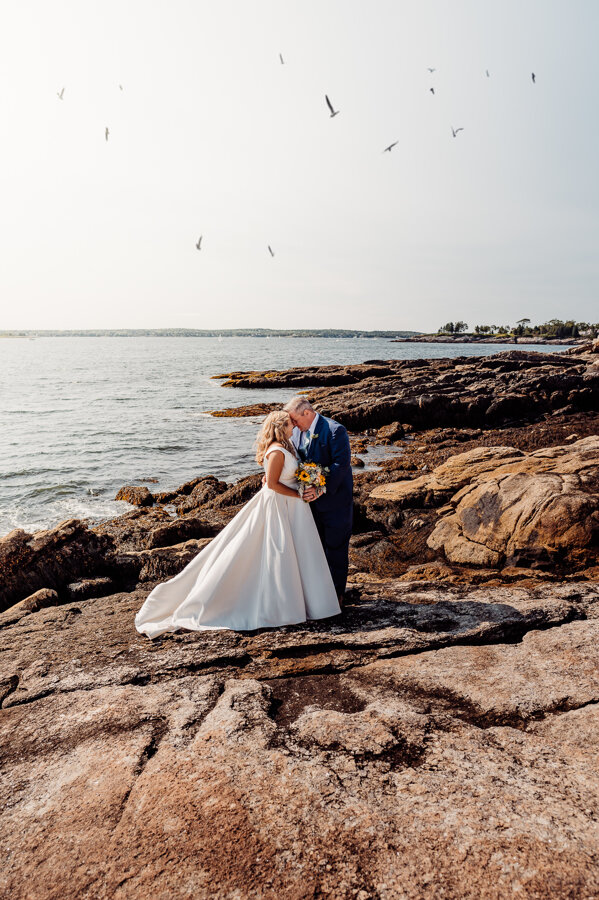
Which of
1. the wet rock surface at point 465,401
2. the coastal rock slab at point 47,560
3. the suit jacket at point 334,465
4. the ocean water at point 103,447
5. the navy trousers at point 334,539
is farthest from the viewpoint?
the wet rock surface at point 465,401

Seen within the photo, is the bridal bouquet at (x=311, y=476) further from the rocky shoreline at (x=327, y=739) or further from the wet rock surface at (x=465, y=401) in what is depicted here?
the wet rock surface at (x=465, y=401)

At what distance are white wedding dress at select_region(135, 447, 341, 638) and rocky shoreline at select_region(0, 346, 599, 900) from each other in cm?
22

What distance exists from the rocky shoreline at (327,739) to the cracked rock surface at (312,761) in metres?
0.01

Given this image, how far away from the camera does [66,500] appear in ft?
57.5

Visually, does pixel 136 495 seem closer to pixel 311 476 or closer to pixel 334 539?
pixel 334 539

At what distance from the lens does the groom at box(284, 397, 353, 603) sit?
18.7 ft

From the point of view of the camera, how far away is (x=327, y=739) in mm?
3303

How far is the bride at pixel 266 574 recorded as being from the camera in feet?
17.7

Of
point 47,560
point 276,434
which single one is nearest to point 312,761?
point 276,434

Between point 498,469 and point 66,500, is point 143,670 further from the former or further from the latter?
point 66,500

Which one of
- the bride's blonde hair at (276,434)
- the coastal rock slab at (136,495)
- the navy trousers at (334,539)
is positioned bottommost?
the coastal rock slab at (136,495)

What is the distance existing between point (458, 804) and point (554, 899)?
0.61 meters

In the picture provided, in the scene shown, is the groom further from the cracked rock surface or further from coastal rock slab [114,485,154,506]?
coastal rock slab [114,485,154,506]

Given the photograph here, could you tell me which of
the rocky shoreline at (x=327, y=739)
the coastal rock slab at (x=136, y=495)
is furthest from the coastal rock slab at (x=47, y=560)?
the coastal rock slab at (x=136, y=495)
